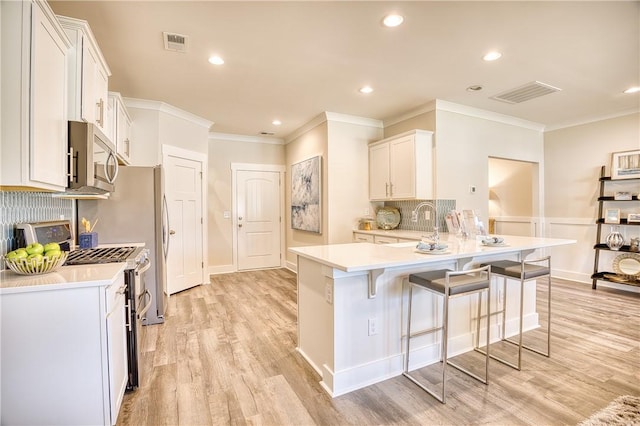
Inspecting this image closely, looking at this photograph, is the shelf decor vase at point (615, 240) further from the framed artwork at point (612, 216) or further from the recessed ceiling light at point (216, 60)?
the recessed ceiling light at point (216, 60)

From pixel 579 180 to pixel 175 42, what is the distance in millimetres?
5914

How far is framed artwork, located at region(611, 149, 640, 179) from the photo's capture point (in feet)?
14.2

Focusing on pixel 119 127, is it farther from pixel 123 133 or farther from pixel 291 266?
pixel 291 266

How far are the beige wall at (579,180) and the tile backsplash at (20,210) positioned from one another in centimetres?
669

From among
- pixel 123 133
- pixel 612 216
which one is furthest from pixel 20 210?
pixel 612 216

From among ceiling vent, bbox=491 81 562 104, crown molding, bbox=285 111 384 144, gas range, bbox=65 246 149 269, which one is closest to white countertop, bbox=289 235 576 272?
gas range, bbox=65 246 149 269

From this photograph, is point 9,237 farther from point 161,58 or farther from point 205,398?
point 161,58

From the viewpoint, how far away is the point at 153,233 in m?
3.25

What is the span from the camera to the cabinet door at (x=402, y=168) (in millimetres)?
4168

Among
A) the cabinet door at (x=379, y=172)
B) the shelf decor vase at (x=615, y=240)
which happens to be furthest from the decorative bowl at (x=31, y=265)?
the shelf decor vase at (x=615, y=240)

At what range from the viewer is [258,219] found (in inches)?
241

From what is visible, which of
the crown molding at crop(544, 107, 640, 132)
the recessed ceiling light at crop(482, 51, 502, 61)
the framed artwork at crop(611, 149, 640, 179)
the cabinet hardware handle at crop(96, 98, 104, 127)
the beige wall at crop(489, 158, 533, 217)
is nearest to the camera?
the cabinet hardware handle at crop(96, 98, 104, 127)

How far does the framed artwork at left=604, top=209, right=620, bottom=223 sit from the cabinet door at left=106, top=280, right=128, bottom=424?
601cm

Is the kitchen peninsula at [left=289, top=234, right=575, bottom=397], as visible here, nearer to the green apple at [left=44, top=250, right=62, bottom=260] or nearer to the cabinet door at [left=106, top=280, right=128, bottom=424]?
the cabinet door at [left=106, top=280, right=128, bottom=424]
